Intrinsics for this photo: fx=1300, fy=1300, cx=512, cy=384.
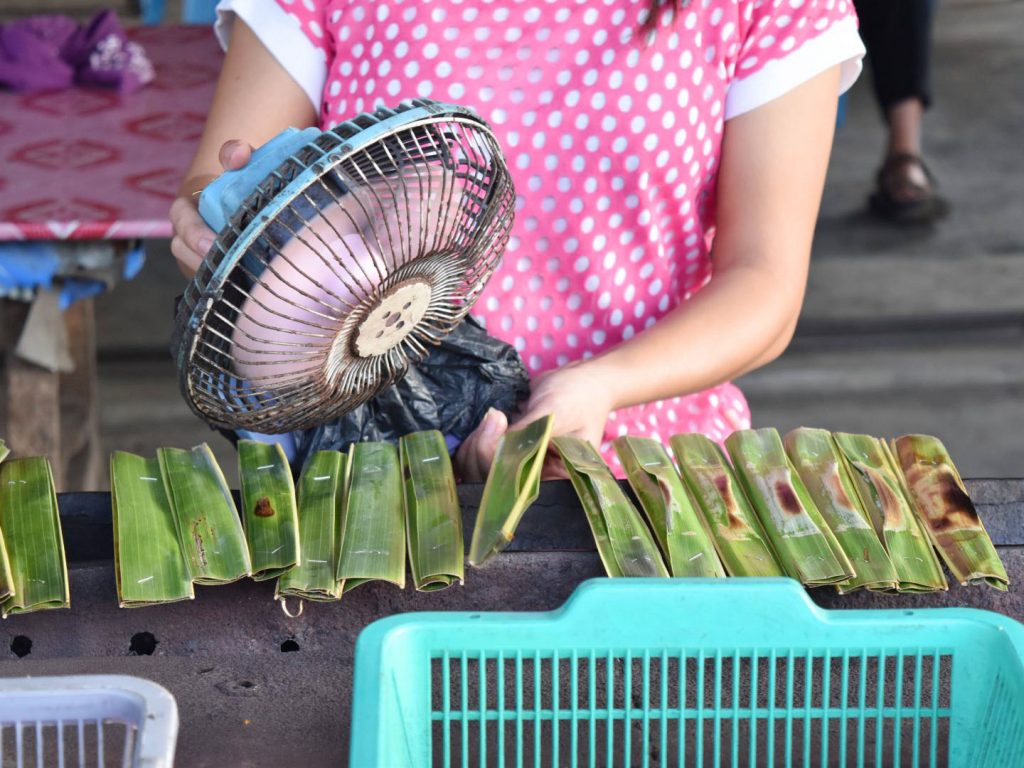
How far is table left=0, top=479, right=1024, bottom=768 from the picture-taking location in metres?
0.94

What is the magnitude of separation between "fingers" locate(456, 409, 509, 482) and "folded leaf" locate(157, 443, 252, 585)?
237mm

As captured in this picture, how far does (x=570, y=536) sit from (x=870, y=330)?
259 cm

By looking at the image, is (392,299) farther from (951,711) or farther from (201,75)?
(201,75)

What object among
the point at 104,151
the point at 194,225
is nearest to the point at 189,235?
the point at 194,225

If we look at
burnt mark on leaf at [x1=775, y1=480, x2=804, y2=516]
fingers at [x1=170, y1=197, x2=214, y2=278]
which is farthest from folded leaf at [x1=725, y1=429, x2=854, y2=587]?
fingers at [x1=170, y1=197, x2=214, y2=278]

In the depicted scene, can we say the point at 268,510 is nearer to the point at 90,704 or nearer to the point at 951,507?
the point at 90,704

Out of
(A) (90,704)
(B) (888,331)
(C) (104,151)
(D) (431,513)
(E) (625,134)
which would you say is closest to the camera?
(A) (90,704)

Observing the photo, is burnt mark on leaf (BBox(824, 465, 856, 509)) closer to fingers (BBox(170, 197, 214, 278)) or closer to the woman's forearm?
fingers (BBox(170, 197, 214, 278))

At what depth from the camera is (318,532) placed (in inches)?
39.8

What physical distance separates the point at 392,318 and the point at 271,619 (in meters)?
0.25

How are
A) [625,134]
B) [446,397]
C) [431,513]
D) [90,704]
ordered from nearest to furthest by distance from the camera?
1. [90,704]
2. [431,513]
3. [446,397]
4. [625,134]

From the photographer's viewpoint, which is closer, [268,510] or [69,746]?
[69,746]

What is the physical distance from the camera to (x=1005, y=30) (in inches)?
219

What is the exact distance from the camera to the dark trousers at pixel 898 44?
12.8 feet
